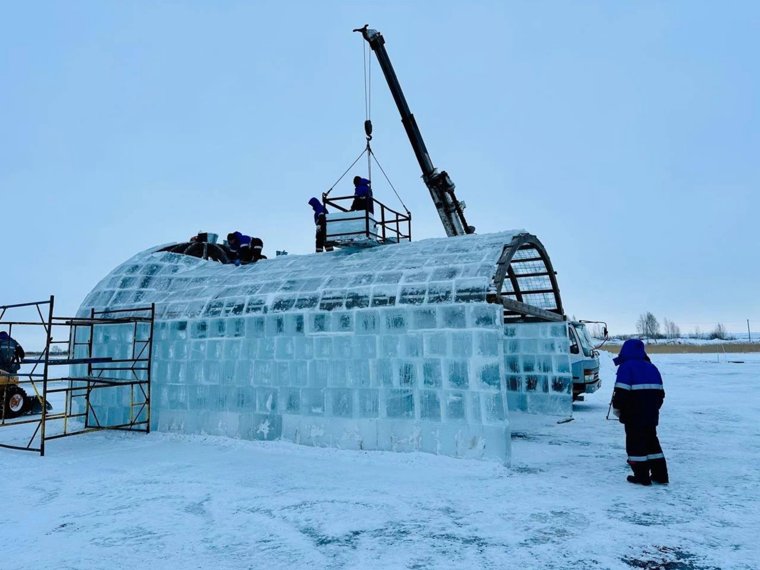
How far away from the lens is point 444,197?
18.0 meters

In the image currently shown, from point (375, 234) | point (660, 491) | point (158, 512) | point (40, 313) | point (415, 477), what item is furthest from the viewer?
point (375, 234)

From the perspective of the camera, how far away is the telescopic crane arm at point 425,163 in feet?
56.7

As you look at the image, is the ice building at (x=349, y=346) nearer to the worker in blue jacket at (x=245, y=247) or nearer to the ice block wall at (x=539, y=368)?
the ice block wall at (x=539, y=368)

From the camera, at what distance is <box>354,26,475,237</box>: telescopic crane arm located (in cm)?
1730

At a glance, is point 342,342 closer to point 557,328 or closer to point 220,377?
point 220,377

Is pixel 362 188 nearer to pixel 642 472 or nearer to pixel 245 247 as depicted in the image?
pixel 245 247

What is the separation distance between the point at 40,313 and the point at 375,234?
7757 mm

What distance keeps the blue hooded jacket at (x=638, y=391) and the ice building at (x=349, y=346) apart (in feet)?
5.91

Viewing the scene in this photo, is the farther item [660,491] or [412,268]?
[412,268]

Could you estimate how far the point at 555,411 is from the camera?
13.8 meters

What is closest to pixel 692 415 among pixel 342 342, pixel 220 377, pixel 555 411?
pixel 555 411

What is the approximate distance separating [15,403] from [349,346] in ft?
44.2

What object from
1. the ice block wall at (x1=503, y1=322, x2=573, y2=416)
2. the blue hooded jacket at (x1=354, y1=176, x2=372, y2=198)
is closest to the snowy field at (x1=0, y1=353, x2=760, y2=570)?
the ice block wall at (x1=503, y1=322, x2=573, y2=416)

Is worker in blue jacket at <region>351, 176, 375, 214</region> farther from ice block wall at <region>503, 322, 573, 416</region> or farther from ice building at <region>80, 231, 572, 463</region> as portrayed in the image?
ice block wall at <region>503, 322, 573, 416</region>
